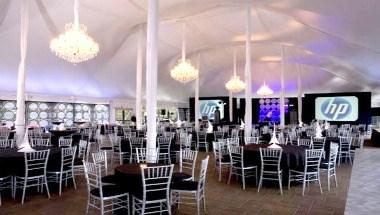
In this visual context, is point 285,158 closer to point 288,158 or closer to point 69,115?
point 288,158

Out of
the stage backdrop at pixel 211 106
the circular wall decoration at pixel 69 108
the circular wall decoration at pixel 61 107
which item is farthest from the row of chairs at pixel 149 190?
the stage backdrop at pixel 211 106

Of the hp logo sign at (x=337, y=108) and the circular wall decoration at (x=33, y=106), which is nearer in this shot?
the circular wall decoration at (x=33, y=106)

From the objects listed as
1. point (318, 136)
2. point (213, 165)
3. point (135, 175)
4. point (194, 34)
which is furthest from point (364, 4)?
point (194, 34)

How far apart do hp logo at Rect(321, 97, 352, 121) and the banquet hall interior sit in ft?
0.24

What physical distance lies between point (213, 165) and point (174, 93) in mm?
16009

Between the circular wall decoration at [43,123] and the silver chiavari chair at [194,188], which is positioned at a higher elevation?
the circular wall decoration at [43,123]

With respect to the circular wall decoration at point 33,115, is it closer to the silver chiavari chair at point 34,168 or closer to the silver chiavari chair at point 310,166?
the silver chiavari chair at point 34,168

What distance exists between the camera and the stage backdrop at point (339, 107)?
2264 centimetres

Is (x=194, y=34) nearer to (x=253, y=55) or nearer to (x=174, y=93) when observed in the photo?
(x=253, y=55)

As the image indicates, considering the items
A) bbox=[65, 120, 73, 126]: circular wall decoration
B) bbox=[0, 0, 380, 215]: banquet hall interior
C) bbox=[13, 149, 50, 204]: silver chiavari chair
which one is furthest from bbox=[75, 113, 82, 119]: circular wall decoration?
bbox=[13, 149, 50, 204]: silver chiavari chair

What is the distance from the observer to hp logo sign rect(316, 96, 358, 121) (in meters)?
23.1

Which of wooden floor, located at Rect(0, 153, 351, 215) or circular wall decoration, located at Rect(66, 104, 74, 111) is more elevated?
circular wall decoration, located at Rect(66, 104, 74, 111)

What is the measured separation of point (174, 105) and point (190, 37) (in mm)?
10653

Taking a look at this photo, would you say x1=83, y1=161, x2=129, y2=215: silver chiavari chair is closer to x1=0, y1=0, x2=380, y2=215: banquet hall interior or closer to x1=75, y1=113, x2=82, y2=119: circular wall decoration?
Answer: x1=0, y1=0, x2=380, y2=215: banquet hall interior
